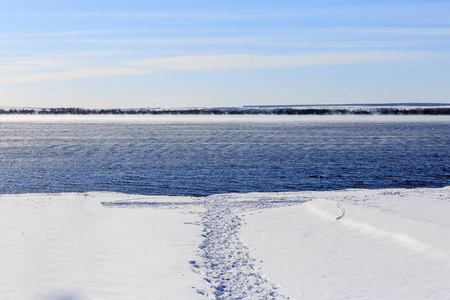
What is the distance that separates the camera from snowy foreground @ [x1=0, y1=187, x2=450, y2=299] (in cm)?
816

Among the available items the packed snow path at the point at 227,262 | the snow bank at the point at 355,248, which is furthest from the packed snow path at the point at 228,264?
the snow bank at the point at 355,248

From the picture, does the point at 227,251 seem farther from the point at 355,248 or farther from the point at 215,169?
the point at 215,169

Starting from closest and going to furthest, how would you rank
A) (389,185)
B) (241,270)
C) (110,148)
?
(241,270)
(389,185)
(110,148)

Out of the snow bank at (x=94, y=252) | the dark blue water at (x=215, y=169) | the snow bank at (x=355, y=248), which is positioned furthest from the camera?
the dark blue water at (x=215, y=169)

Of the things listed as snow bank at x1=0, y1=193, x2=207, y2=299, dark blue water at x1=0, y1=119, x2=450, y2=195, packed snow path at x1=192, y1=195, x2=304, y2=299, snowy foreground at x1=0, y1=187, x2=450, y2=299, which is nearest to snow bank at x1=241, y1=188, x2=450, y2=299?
snowy foreground at x1=0, y1=187, x2=450, y2=299

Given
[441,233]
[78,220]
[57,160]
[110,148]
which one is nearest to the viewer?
[441,233]

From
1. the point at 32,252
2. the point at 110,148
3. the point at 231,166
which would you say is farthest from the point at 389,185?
the point at 110,148

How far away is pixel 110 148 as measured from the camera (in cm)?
4759

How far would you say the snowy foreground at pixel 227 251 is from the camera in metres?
8.16

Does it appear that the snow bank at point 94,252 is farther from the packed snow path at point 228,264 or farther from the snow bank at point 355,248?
the snow bank at point 355,248

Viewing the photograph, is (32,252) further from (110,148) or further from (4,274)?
(110,148)

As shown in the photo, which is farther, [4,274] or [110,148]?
[110,148]

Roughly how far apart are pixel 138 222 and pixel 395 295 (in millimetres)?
8067

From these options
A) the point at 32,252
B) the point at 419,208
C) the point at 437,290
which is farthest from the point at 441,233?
the point at 32,252
